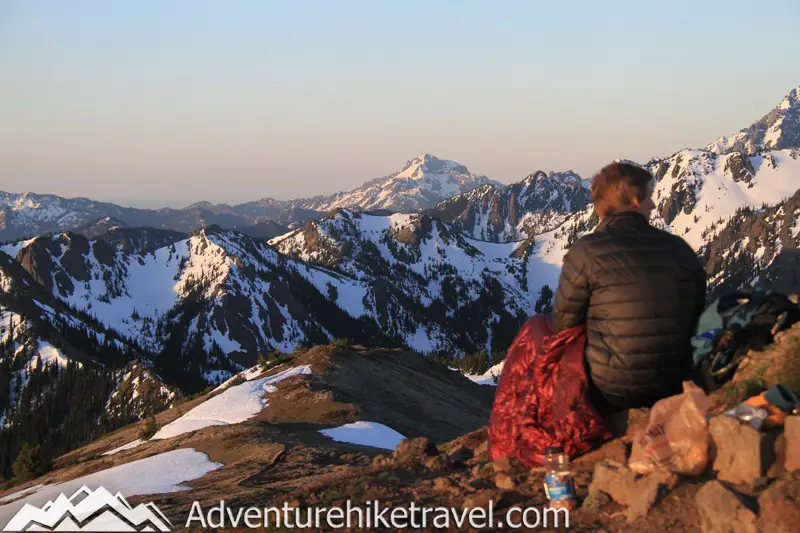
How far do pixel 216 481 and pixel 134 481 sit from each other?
2841mm

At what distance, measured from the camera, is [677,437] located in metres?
8.43

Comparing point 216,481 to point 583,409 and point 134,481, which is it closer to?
point 134,481

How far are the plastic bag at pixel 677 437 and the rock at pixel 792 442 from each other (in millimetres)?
893

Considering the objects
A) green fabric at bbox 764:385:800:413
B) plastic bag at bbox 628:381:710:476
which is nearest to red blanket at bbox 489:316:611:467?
plastic bag at bbox 628:381:710:476

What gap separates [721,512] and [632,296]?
9.13ft

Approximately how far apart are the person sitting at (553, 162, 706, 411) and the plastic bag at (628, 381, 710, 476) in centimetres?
57

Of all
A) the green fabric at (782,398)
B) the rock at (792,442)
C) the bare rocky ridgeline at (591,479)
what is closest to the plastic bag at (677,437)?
the bare rocky ridgeline at (591,479)

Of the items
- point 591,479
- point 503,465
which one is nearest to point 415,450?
point 503,465

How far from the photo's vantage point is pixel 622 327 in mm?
8758

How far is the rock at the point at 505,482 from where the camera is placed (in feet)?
30.9

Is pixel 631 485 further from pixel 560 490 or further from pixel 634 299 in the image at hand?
pixel 634 299

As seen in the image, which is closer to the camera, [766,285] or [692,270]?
[692,270]

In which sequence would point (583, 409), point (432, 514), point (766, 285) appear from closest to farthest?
point (432, 514) → point (583, 409) → point (766, 285)

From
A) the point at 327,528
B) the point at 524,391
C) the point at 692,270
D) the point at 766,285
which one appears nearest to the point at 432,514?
the point at 327,528
